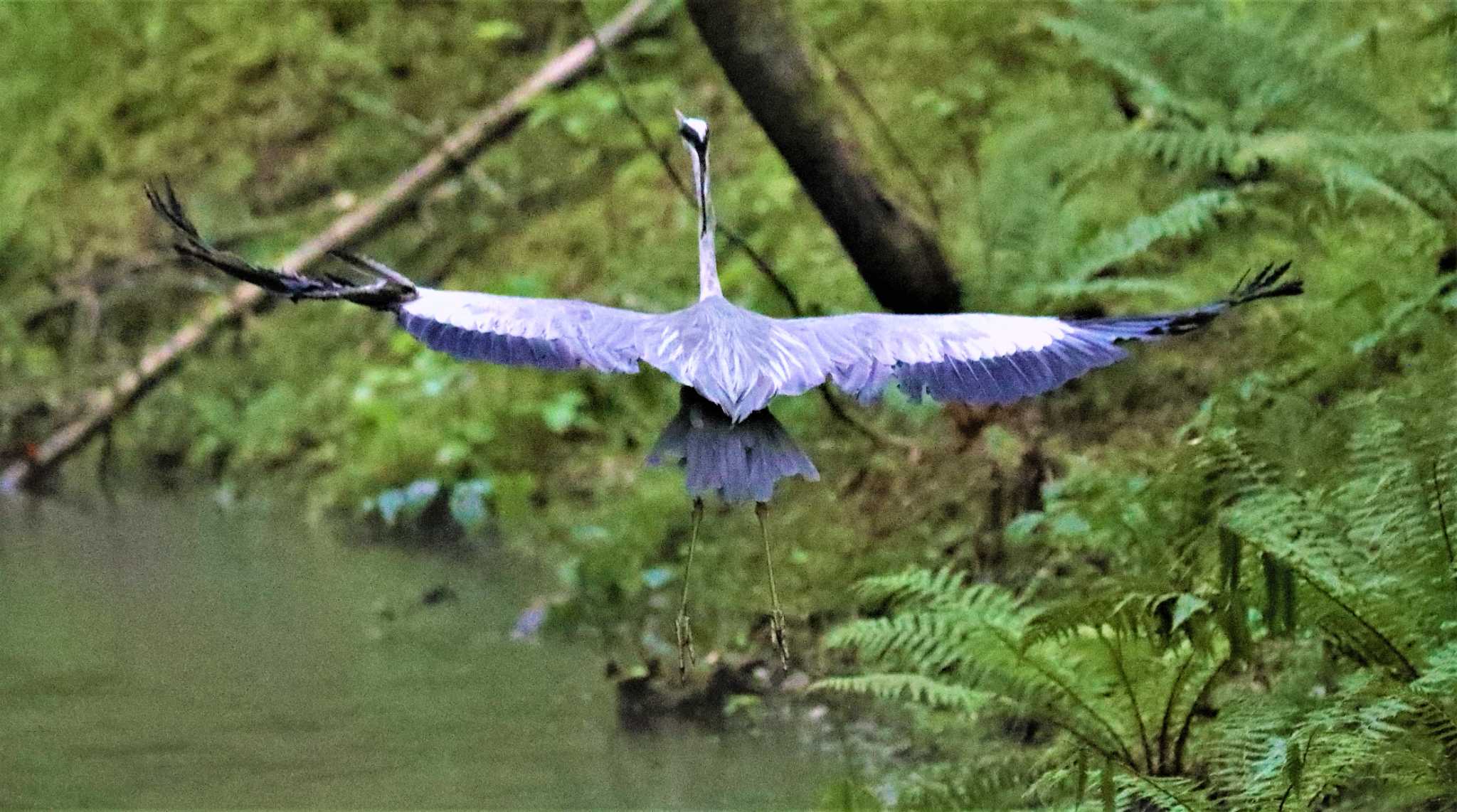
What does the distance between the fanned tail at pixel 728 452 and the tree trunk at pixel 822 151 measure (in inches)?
65.9

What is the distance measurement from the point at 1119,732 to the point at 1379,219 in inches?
104

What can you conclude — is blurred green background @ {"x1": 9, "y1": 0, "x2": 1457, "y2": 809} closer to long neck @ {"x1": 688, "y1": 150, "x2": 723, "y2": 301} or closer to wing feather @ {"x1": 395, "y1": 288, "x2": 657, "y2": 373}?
long neck @ {"x1": 688, "y1": 150, "x2": 723, "y2": 301}

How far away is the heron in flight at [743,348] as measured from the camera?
2959 millimetres

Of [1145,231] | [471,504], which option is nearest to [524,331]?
[1145,231]

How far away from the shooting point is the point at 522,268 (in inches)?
344

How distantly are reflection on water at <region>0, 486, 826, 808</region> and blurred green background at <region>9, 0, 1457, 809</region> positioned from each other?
2 cm

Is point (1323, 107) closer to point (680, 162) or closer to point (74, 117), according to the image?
point (680, 162)

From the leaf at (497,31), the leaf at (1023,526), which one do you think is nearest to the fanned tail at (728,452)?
the leaf at (1023,526)

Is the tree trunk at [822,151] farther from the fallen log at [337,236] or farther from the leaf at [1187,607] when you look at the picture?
the fallen log at [337,236]

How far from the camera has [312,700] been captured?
4.44 m

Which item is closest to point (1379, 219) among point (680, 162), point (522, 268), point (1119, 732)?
point (1119, 732)

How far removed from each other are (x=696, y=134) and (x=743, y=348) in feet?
2.41

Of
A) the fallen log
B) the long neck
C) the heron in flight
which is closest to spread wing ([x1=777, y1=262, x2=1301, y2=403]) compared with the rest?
the heron in flight

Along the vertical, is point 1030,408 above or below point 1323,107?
below
